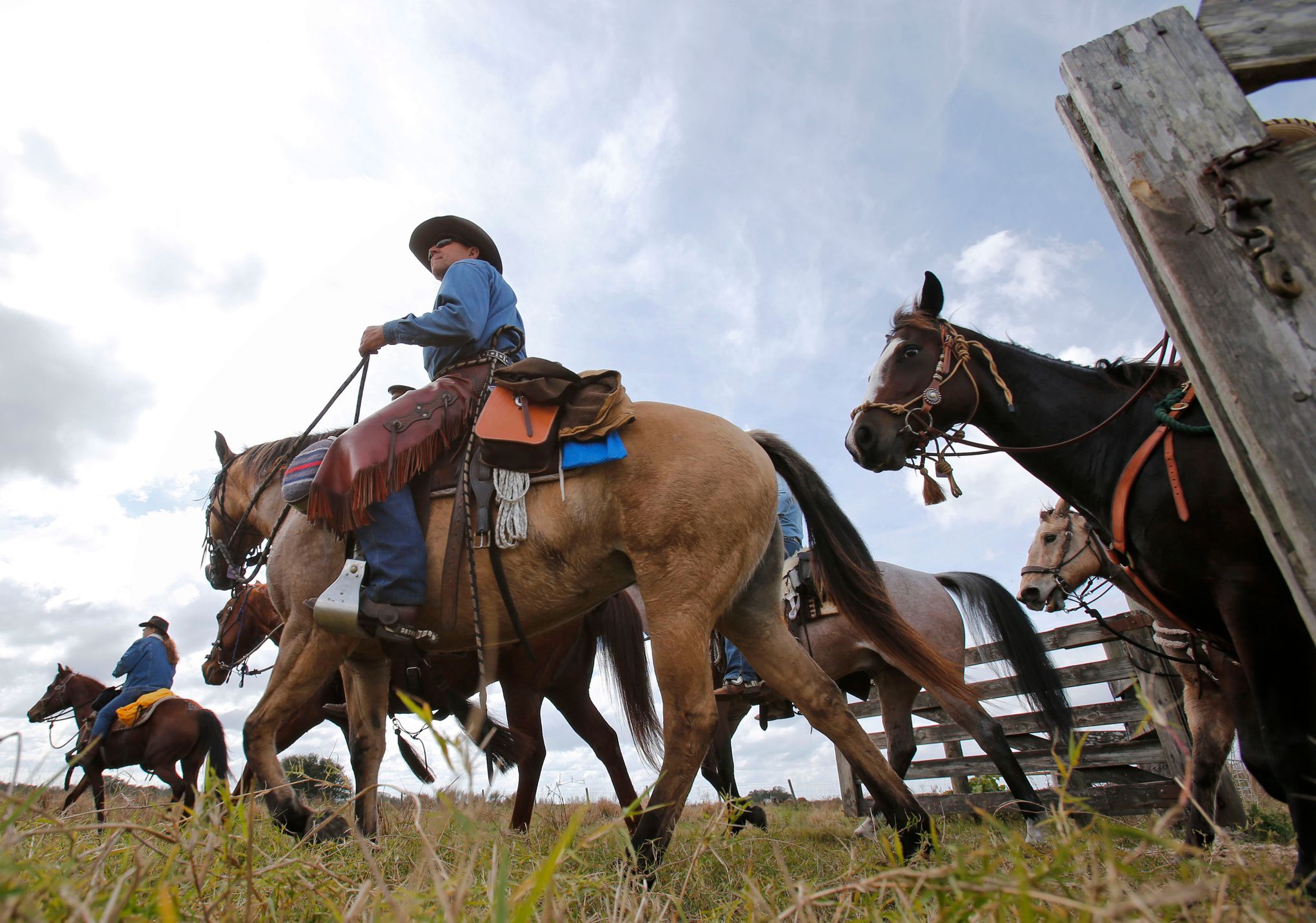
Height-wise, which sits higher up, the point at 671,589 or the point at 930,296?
the point at 930,296

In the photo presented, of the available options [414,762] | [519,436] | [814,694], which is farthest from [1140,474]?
[414,762]

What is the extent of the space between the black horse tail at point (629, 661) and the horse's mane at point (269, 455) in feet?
9.10

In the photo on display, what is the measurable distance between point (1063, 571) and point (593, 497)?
4.91m

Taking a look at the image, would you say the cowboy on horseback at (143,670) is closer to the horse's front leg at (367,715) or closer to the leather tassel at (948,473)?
the horse's front leg at (367,715)

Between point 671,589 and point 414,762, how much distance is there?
556 cm

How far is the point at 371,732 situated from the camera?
396 cm

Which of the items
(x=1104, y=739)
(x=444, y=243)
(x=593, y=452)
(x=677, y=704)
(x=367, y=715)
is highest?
(x=444, y=243)

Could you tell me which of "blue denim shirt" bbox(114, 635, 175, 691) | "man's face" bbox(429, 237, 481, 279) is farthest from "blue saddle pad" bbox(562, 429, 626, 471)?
"blue denim shirt" bbox(114, 635, 175, 691)

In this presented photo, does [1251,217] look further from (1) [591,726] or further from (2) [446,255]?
(1) [591,726]

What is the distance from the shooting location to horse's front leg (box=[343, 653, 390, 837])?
3.91 m

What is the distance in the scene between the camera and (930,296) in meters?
4.09

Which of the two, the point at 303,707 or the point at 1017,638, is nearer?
the point at 303,707

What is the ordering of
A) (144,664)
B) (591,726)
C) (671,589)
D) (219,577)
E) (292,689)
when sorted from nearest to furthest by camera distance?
(671,589), (292,689), (219,577), (591,726), (144,664)

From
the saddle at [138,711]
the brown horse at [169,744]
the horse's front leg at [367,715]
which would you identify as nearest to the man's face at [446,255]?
the horse's front leg at [367,715]
